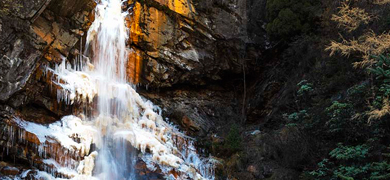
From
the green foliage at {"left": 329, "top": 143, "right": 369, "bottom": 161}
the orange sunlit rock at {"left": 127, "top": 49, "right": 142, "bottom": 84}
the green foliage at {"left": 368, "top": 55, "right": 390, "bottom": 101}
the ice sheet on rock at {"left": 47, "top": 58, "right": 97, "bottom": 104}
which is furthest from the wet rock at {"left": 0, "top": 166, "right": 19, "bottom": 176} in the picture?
the green foliage at {"left": 368, "top": 55, "right": 390, "bottom": 101}

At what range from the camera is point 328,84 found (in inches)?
666

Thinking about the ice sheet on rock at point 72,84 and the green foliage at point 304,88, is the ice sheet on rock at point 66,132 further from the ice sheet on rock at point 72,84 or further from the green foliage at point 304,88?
the green foliage at point 304,88

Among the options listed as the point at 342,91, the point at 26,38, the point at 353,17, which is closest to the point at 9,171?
the point at 26,38

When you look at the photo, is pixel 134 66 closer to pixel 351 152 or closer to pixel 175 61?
pixel 175 61

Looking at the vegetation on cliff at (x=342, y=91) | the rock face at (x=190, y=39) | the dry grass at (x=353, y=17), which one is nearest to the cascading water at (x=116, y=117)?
the rock face at (x=190, y=39)

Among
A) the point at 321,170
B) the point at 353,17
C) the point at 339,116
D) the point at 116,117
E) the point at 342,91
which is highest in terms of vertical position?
the point at 353,17

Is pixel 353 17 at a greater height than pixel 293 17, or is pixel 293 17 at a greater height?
pixel 293 17

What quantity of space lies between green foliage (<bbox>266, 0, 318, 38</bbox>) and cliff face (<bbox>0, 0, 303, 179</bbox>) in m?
1.68

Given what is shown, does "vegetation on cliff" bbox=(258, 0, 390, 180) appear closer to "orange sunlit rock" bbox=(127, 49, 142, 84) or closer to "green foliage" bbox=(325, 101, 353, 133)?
"green foliage" bbox=(325, 101, 353, 133)

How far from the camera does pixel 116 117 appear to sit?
16.4 m

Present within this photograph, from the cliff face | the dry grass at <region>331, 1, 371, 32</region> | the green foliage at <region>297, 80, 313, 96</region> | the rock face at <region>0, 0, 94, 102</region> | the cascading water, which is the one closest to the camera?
the rock face at <region>0, 0, 94, 102</region>

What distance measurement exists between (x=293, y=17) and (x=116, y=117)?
9.33m

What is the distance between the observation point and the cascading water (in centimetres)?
1474

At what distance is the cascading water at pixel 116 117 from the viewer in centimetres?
1474
